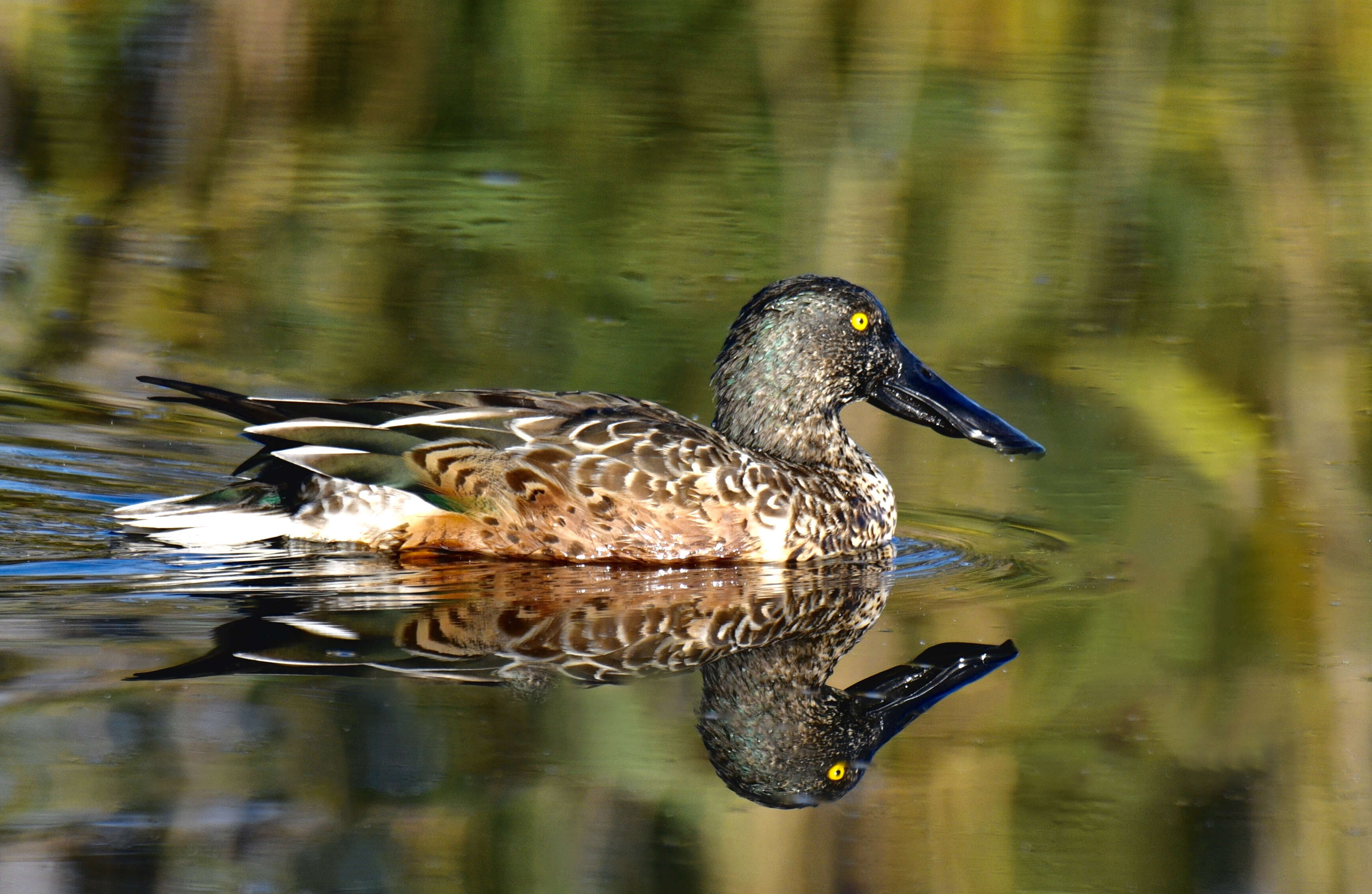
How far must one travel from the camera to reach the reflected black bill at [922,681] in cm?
467

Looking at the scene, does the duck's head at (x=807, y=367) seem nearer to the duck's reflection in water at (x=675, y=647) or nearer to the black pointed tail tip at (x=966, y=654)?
the duck's reflection in water at (x=675, y=647)

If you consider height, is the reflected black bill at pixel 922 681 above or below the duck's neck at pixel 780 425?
below

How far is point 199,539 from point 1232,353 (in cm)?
521

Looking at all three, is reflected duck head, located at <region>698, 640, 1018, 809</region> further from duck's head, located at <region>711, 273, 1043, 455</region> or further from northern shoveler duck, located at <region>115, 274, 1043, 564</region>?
duck's head, located at <region>711, 273, 1043, 455</region>

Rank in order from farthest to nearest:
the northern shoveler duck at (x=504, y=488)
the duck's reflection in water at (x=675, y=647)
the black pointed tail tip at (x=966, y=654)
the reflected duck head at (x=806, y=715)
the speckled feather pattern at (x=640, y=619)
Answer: the northern shoveler duck at (x=504, y=488) → the black pointed tail tip at (x=966, y=654) → the speckled feather pattern at (x=640, y=619) → the duck's reflection in water at (x=675, y=647) → the reflected duck head at (x=806, y=715)

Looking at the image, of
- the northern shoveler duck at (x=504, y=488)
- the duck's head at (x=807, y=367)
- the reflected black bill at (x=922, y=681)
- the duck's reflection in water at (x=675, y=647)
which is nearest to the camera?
the duck's reflection in water at (x=675, y=647)

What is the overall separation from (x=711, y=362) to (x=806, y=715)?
4064 millimetres

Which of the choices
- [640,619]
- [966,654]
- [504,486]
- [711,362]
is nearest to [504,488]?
[504,486]

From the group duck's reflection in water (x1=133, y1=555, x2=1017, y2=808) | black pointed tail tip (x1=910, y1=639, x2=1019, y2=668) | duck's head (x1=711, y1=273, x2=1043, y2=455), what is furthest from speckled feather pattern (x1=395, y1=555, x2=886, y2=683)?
duck's head (x1=711, y1=273, x2=1043, y2=455)

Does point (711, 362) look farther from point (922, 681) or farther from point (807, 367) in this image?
point (922, 681)

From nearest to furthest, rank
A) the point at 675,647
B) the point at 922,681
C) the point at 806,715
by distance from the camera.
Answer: the point at 806,715 → the point at 922,681 → the point at 675,647

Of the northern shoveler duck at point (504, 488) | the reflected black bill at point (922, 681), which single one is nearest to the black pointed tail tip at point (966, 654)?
the reflected black bill at point (922, 681)

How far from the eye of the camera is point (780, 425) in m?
6.98

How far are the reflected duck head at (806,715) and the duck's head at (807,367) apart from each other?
5.78ft
